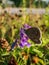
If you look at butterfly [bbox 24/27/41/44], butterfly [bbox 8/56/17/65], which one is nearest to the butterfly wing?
butterfly [bbox 24/27/41/44]

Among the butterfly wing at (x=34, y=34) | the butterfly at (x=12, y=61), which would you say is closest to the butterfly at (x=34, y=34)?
the butterfly wing at (x=34, y=34)

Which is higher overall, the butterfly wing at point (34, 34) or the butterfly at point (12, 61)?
the butterfly wing at point (34, 34)

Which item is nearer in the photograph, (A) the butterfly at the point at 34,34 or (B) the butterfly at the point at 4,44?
(A) the butterfly at the point at 34,34

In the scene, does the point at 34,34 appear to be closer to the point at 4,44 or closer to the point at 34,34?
the point at 34,34

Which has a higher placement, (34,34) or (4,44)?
(34,34)

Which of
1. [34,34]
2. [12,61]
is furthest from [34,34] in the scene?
[12,61]

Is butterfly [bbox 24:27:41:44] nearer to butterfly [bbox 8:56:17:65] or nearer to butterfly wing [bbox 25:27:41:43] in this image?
butterfly wing [bbox 25:27:41:43]

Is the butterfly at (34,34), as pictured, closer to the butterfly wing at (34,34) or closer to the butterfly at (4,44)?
the butterfly wing at (34,34)

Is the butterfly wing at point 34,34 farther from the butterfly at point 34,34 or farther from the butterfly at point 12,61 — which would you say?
the butterfly at point 12,61

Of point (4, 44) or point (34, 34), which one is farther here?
point (4, 44)

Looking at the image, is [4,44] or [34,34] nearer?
[34,34]

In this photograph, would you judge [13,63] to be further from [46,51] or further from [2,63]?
[46,51]
